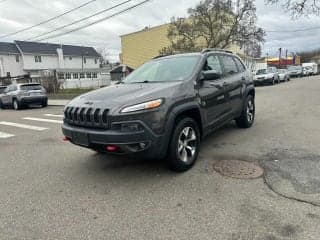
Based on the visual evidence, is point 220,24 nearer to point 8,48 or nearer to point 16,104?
point 16,104

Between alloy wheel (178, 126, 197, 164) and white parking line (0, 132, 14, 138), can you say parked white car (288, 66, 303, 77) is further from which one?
alloy wheel (178, 126, 197, 164)

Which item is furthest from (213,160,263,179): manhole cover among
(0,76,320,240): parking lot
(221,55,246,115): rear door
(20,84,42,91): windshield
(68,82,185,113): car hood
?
(20,84,42,91): windshield

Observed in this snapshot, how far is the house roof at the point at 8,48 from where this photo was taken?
49234 mm

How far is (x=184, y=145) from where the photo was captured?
4.52m

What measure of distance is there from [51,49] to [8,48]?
24.9 feet

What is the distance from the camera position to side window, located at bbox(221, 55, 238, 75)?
6066 mm

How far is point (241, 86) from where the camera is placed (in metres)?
6.55

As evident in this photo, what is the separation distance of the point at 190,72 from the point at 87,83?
36.2 m

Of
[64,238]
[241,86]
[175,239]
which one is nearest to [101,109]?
[64,238]

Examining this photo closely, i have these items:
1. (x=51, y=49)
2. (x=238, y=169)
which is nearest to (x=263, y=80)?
(x=238, y=169)

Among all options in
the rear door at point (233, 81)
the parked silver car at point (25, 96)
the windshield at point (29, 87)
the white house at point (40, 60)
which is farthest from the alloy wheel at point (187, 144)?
the white house at point (40, 60)

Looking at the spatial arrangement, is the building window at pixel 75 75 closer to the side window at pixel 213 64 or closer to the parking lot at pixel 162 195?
the parking lot at pixel 162 195

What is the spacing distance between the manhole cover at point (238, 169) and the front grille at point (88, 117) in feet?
6.33

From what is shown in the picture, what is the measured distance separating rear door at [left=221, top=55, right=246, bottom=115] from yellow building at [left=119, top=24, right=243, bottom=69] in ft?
110
